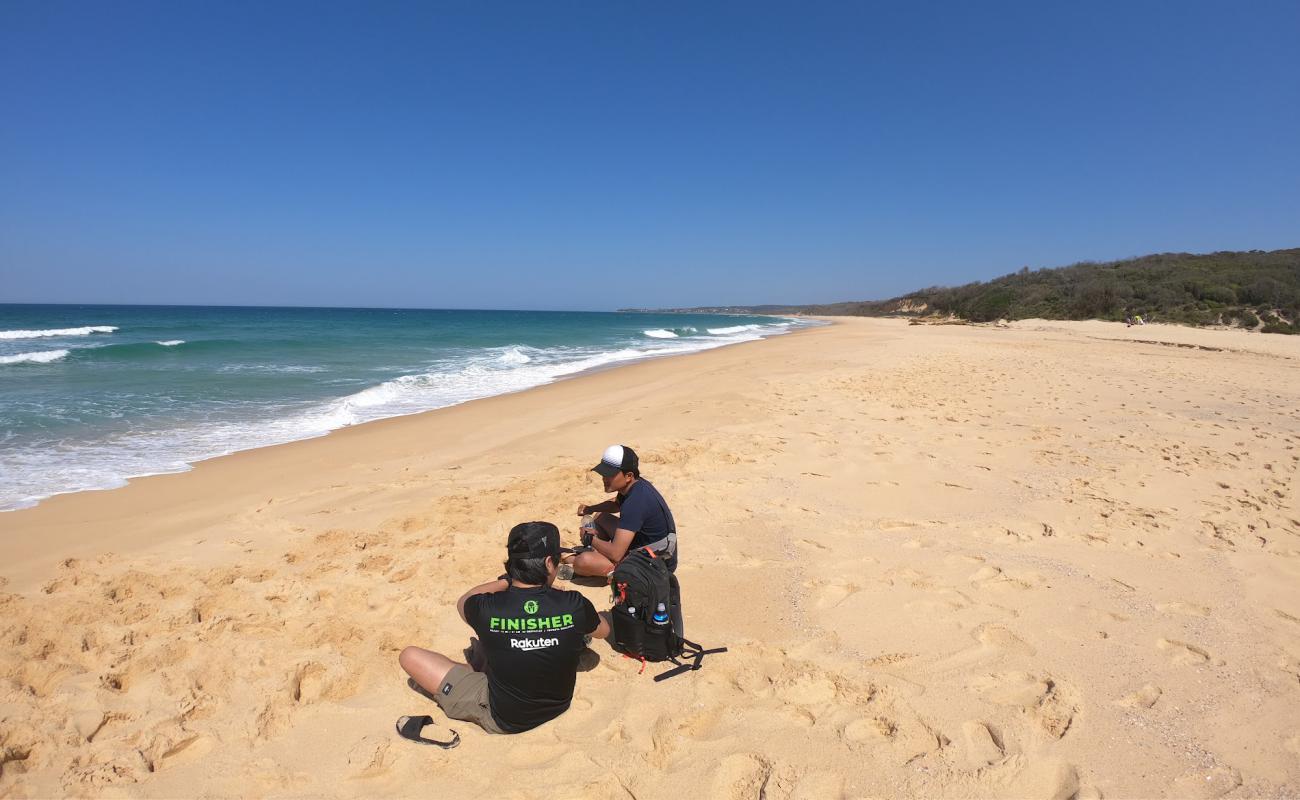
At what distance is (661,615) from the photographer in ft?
10.6

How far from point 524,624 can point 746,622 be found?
151cm

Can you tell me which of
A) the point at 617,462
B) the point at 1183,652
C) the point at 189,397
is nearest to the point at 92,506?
the point at 617,462

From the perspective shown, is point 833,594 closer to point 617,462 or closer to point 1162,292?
point 617,462

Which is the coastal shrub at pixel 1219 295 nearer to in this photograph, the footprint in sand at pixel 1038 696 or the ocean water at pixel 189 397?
the ocean water at pixel 189 397

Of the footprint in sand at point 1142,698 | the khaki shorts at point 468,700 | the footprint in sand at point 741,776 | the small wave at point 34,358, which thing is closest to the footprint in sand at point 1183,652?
the footprint in sand at point 1142,698

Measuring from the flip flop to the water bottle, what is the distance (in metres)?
1.09

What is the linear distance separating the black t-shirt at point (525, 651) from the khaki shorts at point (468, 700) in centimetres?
4

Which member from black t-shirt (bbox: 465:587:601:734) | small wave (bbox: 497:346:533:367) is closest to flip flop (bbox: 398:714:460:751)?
black t-shirt (bbox: 465:587:601:734)

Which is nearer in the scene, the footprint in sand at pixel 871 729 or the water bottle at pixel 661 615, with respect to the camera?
the footprint in sand at pixel 871 729

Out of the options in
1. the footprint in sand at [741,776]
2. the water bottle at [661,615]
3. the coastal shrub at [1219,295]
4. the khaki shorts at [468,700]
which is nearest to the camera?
the footprint in sand at [741,776]

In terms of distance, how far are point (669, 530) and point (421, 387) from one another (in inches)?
497

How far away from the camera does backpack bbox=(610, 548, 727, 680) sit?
3.23 metres

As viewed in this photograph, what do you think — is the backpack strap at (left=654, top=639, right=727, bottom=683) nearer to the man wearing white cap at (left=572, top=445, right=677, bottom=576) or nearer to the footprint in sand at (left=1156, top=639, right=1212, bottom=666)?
the man wearing white cap at (left=572, top=445, right=677, bottom=576)

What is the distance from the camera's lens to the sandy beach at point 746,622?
253 cm
